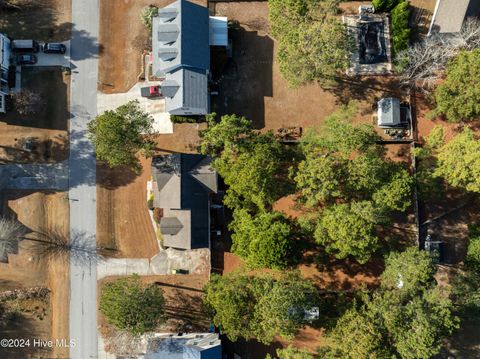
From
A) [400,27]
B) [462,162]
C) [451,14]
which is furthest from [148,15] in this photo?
[462,162]

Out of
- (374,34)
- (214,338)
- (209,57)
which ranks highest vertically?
(374,34)

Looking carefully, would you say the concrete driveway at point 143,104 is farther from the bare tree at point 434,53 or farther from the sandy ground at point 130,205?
the bare tree at point 434,53

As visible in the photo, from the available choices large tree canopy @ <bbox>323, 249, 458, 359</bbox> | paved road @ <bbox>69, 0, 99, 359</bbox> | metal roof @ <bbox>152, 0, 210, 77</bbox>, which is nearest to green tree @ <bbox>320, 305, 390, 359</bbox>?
large tree canopy @ <bbox>323, 249, 458, 359</bbox>

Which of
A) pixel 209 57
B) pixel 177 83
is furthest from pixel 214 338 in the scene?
pixel 209 57

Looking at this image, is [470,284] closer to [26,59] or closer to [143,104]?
[143,104]

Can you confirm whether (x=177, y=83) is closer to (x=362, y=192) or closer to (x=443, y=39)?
(x=362, y=192)

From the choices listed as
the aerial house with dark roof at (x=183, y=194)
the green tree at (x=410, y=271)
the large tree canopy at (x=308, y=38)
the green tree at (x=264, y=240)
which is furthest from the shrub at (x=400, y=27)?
the aerial house with dark roof at (x=183, y=194)
